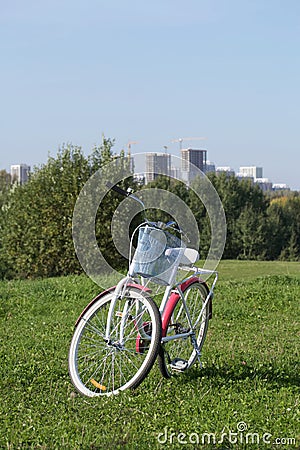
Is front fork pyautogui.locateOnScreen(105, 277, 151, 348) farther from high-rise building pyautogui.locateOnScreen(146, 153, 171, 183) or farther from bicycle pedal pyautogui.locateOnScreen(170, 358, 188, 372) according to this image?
high-rise building pyautogui.locateOnScreen(146, 153, 171, 183)

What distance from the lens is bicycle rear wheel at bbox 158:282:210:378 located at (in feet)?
16.4

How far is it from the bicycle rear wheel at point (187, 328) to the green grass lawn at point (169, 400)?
110mm

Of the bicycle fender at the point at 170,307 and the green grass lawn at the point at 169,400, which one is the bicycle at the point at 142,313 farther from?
the green grass lawn at the point at 169,400

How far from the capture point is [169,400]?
445 centimetres

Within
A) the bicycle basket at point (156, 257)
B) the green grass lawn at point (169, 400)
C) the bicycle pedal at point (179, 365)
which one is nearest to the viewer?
the green grass lawn at point (169, 400)

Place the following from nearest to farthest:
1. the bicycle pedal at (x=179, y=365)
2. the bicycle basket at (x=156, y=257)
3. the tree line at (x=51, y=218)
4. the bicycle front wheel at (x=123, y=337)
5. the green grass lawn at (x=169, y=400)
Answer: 1. the green grass lawn at (x=169, y=400)
2. the bicycle front wheel at (x=123, y=337)
3. the bicycle basket at (x=156, y=257)
4. the bicycle pedal at (x=179, y=365)
5. the tree line at (x=51, y=218)

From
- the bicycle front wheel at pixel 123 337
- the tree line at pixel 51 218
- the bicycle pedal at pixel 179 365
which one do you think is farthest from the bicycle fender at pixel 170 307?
the tree line at pixel 51 218

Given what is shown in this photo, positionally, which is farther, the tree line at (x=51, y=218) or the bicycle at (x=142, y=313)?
the tree line at (x=51, y=218)

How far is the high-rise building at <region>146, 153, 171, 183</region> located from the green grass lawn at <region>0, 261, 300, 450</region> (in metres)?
1.57

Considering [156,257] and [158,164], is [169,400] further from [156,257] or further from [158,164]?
[158,164]

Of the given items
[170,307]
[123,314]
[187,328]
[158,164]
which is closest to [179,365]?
[187,328]

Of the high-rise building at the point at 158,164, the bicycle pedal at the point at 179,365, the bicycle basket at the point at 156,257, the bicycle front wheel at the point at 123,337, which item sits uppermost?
the high-rise building at the point at 158,164

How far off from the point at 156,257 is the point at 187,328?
861 millimetres

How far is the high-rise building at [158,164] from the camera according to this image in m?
4.96
